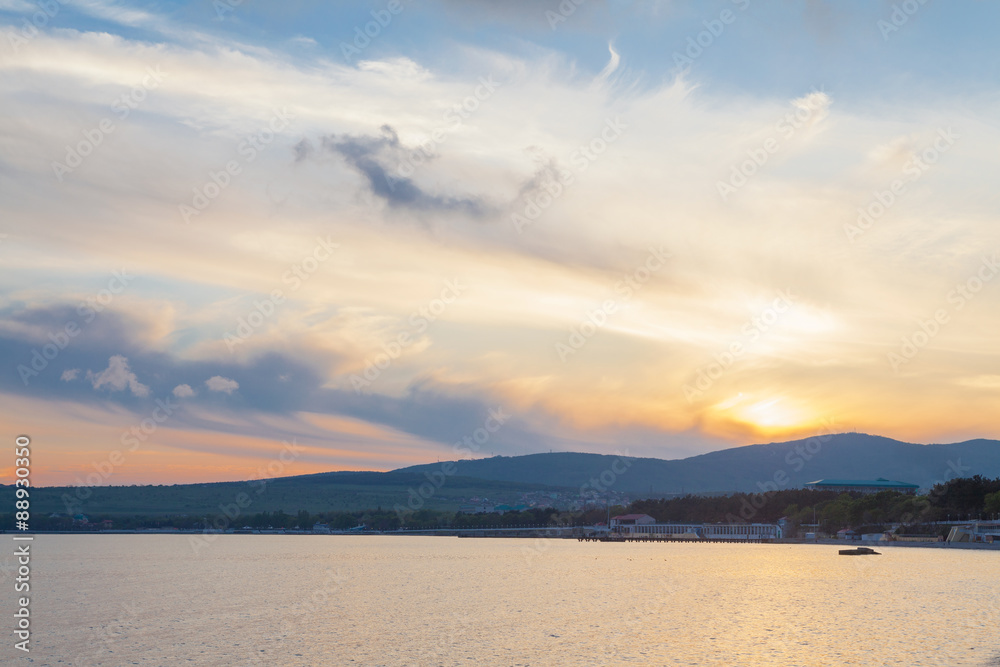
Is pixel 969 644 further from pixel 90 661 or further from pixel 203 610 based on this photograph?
pixel 203 610

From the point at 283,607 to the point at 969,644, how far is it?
63.5m

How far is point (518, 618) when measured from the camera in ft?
276

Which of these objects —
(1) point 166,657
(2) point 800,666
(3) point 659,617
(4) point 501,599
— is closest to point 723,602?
(3) point 659,617

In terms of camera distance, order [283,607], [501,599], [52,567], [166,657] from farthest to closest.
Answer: [52,567] → [501,599] → [283,607] → [166,657]

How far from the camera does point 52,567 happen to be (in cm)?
16738

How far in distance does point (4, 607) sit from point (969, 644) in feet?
282

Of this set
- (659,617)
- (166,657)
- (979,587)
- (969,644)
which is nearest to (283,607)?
(166,657)

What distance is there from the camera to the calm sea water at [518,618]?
204 ft

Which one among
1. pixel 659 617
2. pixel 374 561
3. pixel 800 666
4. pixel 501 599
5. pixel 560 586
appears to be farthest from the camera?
pixel 374 561

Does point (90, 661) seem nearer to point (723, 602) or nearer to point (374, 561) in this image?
point (723, 602)

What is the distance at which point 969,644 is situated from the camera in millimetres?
63062

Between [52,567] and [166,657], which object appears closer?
[166,657]

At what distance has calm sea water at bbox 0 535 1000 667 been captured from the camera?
62156 mm

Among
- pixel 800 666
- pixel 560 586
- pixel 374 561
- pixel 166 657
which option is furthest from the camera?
pixel 374 561
